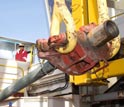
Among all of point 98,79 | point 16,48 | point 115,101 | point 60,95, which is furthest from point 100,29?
point 16,48

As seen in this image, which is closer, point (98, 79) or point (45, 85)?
point (98, 79)

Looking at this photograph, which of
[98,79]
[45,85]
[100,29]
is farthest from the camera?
[45,85]

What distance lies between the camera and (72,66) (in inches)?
89.4

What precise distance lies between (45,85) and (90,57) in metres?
2.12

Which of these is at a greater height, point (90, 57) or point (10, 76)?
point (10, 76)

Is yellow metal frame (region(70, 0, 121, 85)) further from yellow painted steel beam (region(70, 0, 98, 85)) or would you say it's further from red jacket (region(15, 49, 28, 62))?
red jacket (region(15, 49, 28, 62))

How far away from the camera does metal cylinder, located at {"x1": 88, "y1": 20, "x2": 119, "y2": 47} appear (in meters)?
1.90

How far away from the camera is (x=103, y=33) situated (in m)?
1.91

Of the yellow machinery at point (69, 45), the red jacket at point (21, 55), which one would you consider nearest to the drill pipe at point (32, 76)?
the yellow machinery at point (69, 45)

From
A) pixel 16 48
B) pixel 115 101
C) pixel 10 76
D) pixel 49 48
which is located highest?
pixel 16 48

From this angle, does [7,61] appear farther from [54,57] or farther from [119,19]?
[54,57]

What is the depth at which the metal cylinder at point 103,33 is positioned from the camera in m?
1.90

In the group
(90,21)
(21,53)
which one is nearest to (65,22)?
(90,21)

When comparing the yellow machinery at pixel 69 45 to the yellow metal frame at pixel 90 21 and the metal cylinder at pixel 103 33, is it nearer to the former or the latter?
the metal cylinder at pixel 103 33
